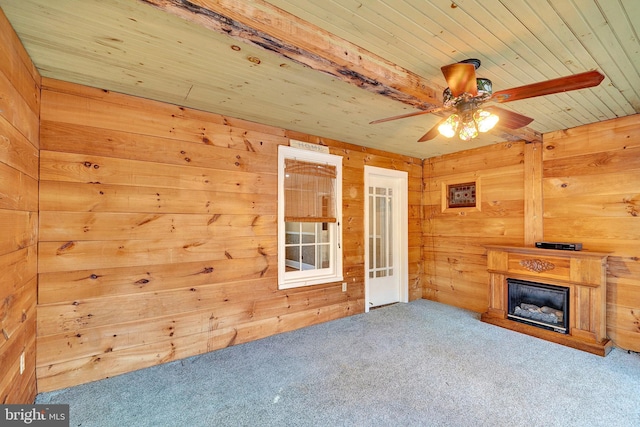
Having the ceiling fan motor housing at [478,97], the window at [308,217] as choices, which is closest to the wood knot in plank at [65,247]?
the window at [308,217]

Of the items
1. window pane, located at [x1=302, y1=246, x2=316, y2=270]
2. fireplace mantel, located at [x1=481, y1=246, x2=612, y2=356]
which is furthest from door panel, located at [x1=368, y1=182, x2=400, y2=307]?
fireplace mantel, located at [x1=481, y1=246, x2=612, y2=356]

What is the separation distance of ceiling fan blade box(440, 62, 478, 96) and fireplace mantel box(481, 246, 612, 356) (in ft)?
7.98

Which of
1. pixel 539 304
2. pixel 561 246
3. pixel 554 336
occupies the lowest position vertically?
pixel 554 336

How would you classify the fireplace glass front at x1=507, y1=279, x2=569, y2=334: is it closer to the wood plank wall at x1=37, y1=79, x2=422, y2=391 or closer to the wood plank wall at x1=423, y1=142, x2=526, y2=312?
the wood plank wall at x1=423, y1=142, x2=526, y2=312

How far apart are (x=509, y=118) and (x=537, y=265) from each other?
2051mm

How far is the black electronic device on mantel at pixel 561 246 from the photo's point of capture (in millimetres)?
3158

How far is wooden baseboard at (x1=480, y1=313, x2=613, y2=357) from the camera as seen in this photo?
2.92 metres

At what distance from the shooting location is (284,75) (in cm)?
224

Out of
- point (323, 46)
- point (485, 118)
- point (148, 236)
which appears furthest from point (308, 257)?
point (323, 46)

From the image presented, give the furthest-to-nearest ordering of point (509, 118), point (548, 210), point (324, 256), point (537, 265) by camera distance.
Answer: point (324, 256) → point (548, 210) → point (537, 265) → point (509, 118)

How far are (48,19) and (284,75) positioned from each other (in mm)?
1380

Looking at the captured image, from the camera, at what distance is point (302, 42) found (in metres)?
1.65

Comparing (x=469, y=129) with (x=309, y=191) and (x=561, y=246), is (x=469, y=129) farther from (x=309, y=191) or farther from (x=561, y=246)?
(x=561, y=246)

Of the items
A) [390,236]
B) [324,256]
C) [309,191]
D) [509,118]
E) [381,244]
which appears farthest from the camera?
[390,236]
